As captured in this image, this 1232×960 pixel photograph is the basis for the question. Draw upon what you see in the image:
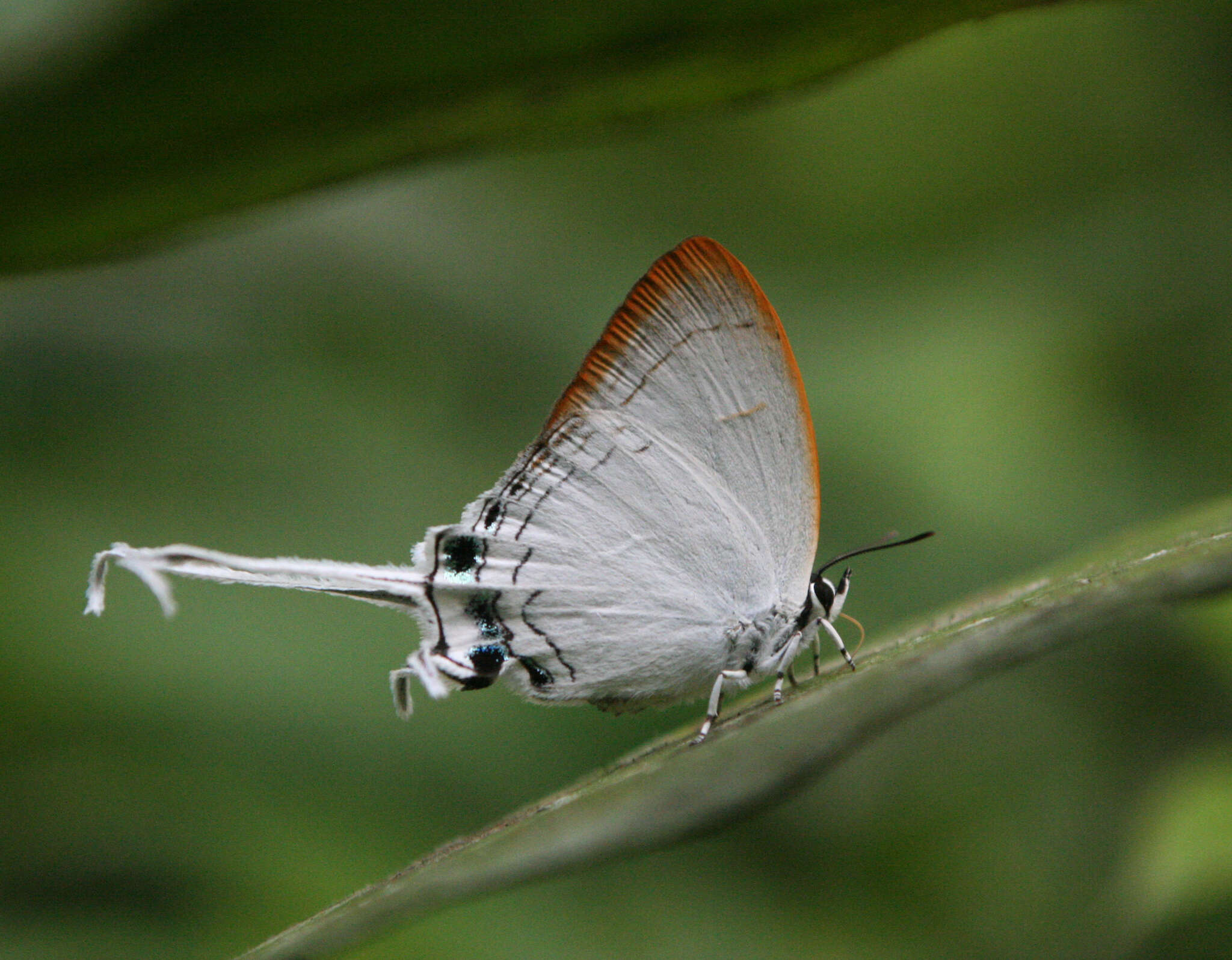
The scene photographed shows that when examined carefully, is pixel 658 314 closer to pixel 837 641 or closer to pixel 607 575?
pixel 607 575

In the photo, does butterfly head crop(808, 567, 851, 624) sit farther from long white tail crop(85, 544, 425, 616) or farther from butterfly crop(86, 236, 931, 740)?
long white tail crop(85, 544, 425, 616)

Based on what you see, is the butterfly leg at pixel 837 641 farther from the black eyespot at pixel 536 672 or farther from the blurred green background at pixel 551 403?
the black eyespot at pixel 536 672

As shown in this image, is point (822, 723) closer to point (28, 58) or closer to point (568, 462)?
point (28, 58)

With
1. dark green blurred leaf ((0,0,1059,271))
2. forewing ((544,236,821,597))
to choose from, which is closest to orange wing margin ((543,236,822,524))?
forewing ((544,236,821,597))

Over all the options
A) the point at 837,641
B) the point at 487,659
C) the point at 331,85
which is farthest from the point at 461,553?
the point at 331,85

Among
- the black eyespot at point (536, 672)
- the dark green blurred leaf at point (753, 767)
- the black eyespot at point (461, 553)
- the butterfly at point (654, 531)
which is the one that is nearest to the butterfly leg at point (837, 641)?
the butterfly at point (654, 531)
